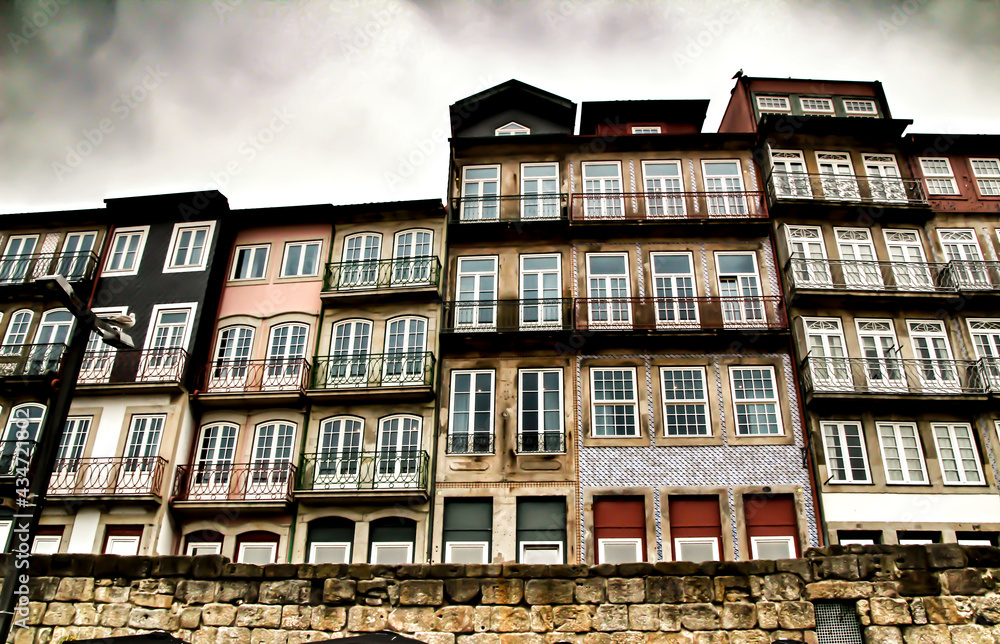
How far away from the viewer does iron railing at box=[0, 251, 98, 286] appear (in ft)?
78.7

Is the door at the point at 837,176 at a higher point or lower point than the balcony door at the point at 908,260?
higher

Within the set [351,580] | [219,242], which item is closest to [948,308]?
[351,580]

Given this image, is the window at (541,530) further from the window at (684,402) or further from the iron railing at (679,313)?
the iron railing at (679,313)

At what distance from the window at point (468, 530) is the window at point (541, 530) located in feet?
2.53

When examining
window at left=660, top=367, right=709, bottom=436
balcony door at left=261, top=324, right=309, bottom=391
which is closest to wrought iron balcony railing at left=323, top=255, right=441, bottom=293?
balcony door at left=261, top=324, right=309, bottom=391

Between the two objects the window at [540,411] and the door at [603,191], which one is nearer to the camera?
the window at [540,411]

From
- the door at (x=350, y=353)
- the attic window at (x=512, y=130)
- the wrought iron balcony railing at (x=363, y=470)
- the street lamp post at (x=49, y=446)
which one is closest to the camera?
the street lamp post at (x=49, y=446)

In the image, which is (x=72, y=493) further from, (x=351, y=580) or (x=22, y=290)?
(x=351, y=580)

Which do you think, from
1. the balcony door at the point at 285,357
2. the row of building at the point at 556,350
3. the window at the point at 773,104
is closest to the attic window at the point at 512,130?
the row of building at the point at 556,350

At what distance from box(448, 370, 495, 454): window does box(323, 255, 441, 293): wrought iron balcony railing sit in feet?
10.2

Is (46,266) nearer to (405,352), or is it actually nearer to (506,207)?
(405,352)

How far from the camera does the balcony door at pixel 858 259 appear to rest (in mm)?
21953

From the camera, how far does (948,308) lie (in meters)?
21.7

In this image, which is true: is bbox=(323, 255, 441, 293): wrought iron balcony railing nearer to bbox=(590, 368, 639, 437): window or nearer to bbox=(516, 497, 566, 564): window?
bbox=(590, 368, 639, 437): window
